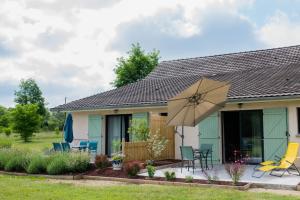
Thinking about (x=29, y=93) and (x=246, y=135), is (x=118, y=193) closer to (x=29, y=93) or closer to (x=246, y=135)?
(x=246, y=135)

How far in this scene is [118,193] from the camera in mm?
9227

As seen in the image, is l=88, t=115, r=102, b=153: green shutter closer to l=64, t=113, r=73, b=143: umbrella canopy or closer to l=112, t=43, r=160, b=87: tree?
l=64, t=113, r=73, b=143: umbrella canopy

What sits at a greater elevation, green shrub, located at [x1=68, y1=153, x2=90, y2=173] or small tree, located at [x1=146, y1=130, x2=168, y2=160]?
small tree, located at [x1=146, y1=130, x2=168, y2=160]

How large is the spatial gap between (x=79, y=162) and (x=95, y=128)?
5635mm

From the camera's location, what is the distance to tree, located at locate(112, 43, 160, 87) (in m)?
41.0

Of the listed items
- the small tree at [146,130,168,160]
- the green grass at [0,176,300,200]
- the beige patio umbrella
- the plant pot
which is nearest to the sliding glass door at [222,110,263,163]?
the small tree at [146,130,168,160]

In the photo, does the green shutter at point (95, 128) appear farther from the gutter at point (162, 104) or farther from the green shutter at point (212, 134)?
the green shutter at point (212, 134)

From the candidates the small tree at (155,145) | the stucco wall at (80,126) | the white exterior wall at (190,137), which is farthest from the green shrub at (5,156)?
the white exterior wall at (190,137)

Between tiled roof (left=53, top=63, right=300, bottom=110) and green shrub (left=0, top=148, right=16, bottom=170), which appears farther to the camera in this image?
green shrub (left=0, top=148, right=16, bottom=170)

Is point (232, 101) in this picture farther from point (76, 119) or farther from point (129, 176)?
point (76, 119)

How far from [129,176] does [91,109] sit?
7.21m

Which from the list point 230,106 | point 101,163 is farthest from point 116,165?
point 230,106

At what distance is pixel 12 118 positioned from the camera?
41.8 meters

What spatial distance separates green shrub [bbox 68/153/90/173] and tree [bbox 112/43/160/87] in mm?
26953
